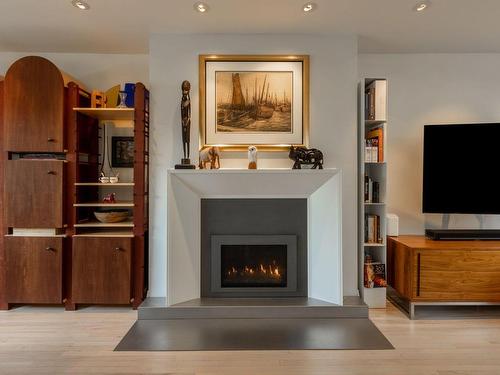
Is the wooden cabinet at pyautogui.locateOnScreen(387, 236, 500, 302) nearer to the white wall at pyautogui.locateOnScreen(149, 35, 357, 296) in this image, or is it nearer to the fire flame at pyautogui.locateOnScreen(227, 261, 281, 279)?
the white wall at pyautogui.locateOnScreen(149, 35, 357, 296)

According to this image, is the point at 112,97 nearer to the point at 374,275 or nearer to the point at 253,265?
the point at 253,265

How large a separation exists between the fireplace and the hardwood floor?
2.72ft

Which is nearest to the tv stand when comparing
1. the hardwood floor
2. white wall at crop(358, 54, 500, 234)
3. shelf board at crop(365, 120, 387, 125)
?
white wall at crop(358, 54, 500, 234)

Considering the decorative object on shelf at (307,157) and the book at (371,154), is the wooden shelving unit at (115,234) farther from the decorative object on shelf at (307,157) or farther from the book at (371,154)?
the book at (371,154)

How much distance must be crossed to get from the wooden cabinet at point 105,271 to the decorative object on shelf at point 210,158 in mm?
982

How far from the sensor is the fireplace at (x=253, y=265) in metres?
3.21

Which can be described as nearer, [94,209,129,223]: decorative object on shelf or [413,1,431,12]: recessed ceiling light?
[413,1,431,12]: recessed ceiling light

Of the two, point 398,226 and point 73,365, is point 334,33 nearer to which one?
point 398,226

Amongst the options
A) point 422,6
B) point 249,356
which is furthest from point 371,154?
point 249,356

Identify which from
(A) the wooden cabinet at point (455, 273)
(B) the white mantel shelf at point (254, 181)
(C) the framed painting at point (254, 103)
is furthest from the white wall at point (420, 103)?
(B) the white mantel shelf at point (254, 181)

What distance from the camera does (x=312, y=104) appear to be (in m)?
3.28

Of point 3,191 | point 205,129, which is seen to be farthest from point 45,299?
point 205,129

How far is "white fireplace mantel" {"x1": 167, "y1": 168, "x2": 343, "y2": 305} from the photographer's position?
9.95ft

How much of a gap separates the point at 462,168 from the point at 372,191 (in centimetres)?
86
